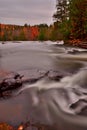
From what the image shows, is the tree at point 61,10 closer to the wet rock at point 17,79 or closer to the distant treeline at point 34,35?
the distant treeline at point 34,35

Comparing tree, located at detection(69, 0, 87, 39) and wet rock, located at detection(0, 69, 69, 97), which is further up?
tree, located at detection(69, 0, 87, 39)

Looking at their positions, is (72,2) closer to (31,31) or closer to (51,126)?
(51,126)

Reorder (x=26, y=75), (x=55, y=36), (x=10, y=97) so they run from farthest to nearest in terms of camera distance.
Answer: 1. (x=55, y=36)
2. (x=26, y=75)
3. (x=10, y=97)

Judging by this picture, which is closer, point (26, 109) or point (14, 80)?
point (26, 109)

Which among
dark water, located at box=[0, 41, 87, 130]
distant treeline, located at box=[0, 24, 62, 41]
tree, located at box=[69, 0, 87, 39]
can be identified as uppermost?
tree, located at box=[69, 0, 87, 39]

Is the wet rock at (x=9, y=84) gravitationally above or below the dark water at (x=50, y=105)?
above

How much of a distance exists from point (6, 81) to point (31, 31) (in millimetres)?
140704

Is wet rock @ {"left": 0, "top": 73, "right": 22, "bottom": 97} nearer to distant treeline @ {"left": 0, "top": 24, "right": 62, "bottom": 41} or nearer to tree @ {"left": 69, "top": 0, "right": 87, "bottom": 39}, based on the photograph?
tree @ {"left": 69, "top": 0, "right": 87, "bottom": 39}

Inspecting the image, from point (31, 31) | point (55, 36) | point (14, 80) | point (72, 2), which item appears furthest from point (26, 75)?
point (31, 31)

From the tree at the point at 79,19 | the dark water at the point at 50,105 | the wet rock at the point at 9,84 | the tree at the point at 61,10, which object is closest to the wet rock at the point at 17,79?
the wet rock at the point at 9,84

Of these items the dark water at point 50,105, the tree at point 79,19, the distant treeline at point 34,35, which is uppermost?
the tree at point 79,19

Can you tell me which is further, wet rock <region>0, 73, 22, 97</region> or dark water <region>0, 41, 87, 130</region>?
wet rock <region>0, 73, 22, 97</region>

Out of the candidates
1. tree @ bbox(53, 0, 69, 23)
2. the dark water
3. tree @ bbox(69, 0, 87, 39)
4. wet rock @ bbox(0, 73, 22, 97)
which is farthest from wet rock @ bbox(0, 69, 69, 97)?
tree @ bbox(53, 0, 69, 23)

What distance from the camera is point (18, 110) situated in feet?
29.8
